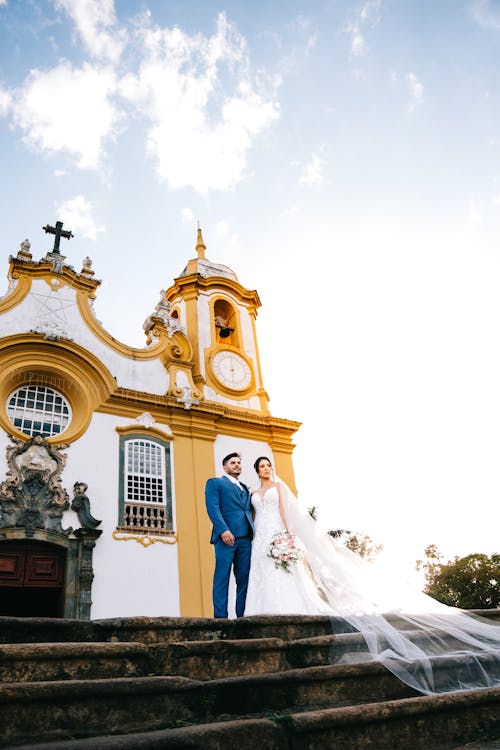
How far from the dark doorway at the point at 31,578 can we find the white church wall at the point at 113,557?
2.13 ft

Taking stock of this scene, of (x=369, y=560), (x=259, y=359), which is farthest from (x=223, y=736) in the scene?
(x=259, y=359)

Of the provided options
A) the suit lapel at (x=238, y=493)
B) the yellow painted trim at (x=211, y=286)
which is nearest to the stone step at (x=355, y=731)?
the suit lapel at (x=238, y=493)

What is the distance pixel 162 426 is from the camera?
13227mm

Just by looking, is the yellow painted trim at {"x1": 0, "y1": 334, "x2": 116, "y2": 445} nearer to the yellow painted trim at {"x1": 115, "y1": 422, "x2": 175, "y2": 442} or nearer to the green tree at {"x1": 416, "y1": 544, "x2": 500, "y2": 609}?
the yellow painted trim at {"x1": 115, "y1": 422, "x2": 175, "y2": 442}

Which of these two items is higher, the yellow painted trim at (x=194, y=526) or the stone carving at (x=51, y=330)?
the stone carving at (x=51, y=330)

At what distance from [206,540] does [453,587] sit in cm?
1804

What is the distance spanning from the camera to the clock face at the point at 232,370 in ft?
51.3

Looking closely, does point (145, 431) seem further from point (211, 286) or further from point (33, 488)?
point (211, 286)

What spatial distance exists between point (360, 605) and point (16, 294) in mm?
11114

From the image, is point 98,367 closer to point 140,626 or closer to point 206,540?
A: point 206,540

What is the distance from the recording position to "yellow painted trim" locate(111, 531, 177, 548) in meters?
11.1

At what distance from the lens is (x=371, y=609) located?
4.79 metres

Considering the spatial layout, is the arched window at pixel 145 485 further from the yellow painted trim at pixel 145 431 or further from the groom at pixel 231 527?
the groom at pixel 231 527

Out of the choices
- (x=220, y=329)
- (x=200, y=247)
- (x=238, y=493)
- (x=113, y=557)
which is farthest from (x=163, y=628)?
(x=200, y=247)
